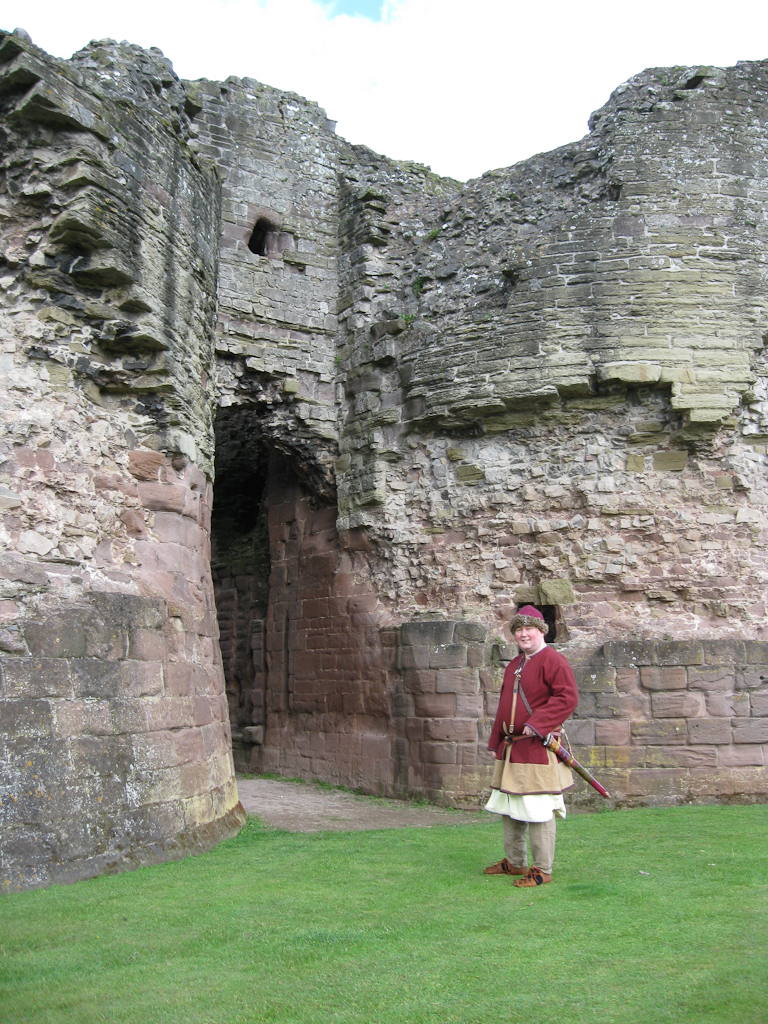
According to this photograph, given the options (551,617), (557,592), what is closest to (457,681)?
(551,617)

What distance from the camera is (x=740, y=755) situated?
29.1ft

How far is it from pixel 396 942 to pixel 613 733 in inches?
212

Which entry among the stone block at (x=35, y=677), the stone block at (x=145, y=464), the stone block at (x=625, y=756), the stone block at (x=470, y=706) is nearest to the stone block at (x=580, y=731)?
the stone block at (x=625, y=756)

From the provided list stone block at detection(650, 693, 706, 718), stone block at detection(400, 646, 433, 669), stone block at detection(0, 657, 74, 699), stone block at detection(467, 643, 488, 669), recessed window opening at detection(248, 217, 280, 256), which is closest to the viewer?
stone block at detection(0, 657, 74, 699)

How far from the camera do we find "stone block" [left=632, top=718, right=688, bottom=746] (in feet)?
29.3

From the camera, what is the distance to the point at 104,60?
8.42 meters

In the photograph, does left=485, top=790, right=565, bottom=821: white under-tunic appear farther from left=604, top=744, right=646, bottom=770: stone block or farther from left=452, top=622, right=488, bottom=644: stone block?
left=452, top=622, right=488, bottom=644: stone block

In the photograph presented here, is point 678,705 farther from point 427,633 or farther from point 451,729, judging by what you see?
point 427,633

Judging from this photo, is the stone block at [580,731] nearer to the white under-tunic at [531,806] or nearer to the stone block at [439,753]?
the stone block at [439,753]

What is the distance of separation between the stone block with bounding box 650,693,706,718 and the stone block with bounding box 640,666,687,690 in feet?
0.26

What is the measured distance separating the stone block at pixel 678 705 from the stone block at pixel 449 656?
1.94 m

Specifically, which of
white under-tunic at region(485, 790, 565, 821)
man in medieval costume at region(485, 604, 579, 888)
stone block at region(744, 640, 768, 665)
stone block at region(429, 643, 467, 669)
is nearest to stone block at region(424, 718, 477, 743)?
stone block at region(429, 643, 467, 669)

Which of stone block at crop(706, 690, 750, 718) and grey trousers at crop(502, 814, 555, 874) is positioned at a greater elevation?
stone block at crop(706, 690, 750, 718)

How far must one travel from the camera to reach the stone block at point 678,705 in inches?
352
